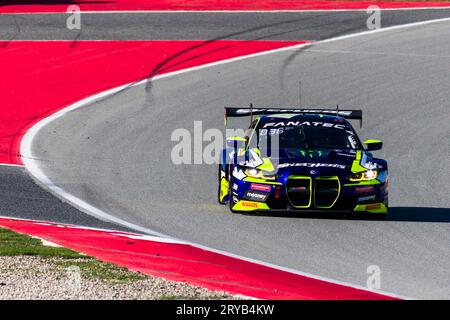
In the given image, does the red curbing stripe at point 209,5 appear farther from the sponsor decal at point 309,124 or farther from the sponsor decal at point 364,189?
the sponsor decal at point 364,189

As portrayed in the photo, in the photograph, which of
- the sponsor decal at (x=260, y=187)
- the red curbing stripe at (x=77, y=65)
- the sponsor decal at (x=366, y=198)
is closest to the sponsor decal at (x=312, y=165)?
the sponsor decal at (x=260, y=187)

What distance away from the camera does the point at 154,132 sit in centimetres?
2083

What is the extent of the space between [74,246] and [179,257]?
133 centimetres

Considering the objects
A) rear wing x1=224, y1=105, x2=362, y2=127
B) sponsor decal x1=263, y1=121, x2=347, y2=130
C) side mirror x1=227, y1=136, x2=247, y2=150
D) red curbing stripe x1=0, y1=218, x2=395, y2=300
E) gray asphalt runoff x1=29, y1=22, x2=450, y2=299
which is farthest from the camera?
rear wing x1=224, y1=105, x2=362, y2=127

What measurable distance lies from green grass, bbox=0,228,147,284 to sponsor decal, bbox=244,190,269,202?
2.87 meters

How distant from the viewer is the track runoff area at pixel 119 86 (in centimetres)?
1056

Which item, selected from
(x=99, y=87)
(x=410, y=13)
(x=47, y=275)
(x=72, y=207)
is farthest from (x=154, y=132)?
(x=410, y=13)

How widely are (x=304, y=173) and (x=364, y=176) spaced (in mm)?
799

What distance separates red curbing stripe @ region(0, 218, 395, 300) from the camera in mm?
10367

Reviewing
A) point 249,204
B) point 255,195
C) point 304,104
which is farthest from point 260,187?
point 304,104

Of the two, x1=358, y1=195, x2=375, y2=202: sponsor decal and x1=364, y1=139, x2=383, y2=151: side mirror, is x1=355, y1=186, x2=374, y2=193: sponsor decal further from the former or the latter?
x1=364, y1=139, x2=383, y2=151: side mirror

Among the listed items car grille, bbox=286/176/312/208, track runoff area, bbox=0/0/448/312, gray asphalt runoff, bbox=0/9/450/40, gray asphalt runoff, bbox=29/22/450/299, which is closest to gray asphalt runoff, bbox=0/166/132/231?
track runoff area, bbox=0/0/448/312

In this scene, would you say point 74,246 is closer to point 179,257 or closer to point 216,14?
point 179,257

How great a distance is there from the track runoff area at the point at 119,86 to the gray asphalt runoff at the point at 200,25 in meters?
0.58
